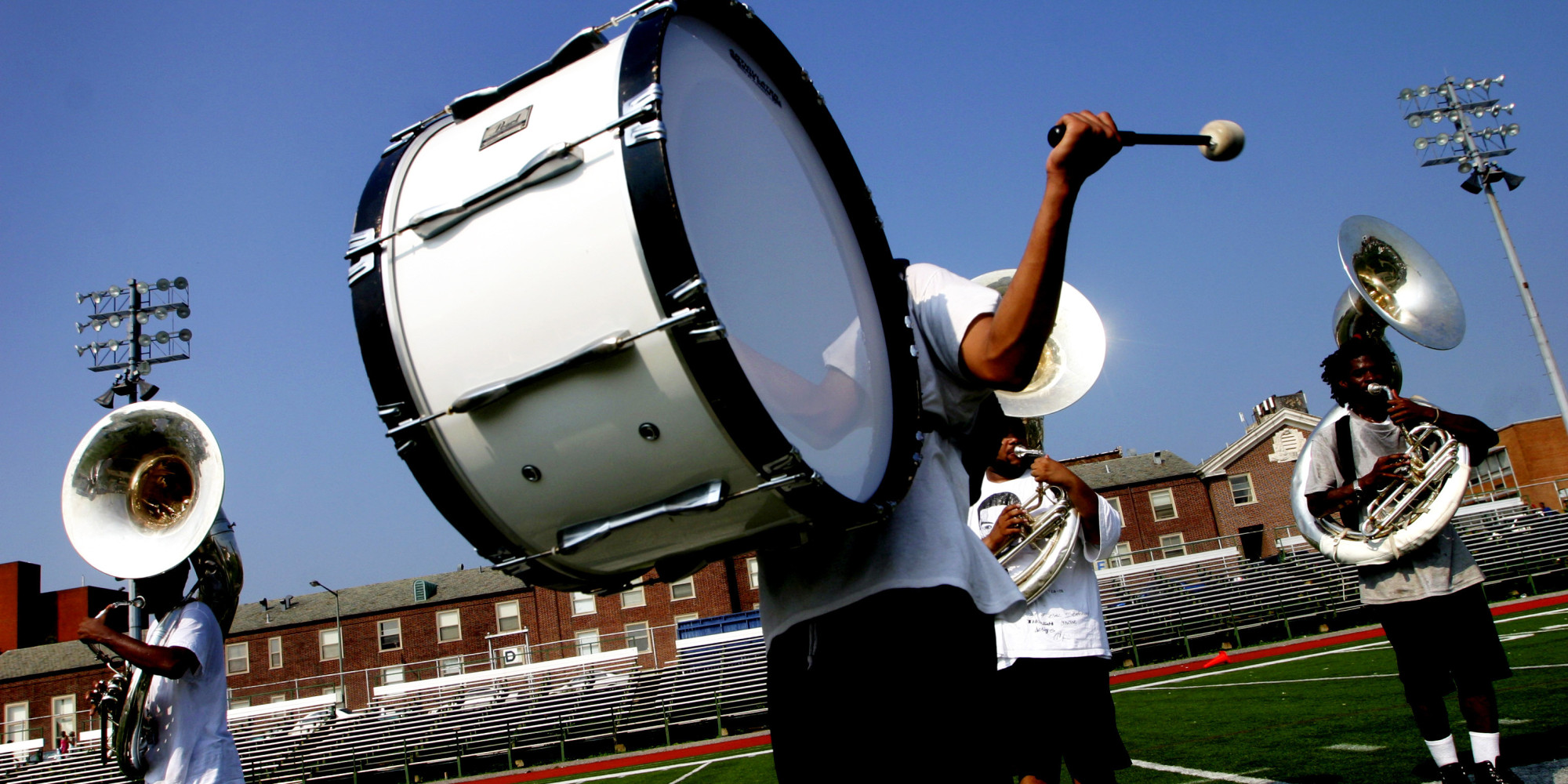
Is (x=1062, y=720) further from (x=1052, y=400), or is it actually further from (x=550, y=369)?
(x=550, y=369)

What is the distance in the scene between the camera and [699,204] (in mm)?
1706

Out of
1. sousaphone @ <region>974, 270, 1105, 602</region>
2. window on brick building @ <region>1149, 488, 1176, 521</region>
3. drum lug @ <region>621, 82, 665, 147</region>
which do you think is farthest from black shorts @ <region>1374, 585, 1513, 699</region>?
window on brick building @ <region>1149, 488, 1176, 521</region>

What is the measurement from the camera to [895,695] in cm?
172

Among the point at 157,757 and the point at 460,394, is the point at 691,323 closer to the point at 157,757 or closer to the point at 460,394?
the point at 460,394

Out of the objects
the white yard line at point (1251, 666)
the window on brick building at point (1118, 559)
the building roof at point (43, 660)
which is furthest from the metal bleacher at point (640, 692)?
the building roof at point (43, 660)

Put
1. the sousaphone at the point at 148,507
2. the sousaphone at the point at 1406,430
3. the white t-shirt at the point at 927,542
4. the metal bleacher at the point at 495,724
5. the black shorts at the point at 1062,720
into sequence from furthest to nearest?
1. the metal bleacher at the point at 495,724
2. the sousaphone at the point at 148,507
3. the sousaphone at the point at 1406,430
4. the black shorts at the point at 1062,720
5. the white t-shirt at the point at 927,542

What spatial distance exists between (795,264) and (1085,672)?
3.19 meters

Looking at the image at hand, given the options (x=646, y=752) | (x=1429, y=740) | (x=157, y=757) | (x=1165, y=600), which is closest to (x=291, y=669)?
(x=646, y=752)

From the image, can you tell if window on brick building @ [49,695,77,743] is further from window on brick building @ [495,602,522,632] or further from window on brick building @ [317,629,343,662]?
window on brick building @ [495,602,522,632]

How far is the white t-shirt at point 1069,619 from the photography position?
443 centimetres

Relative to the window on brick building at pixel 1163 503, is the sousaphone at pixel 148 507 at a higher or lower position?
lower

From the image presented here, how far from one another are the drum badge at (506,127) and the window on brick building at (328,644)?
1906 inches

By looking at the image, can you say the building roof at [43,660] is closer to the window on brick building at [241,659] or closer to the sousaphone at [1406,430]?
the window on brick building at [241,659]

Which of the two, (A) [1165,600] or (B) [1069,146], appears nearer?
(B) [1069,146]
